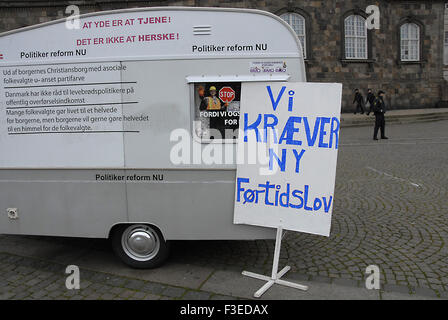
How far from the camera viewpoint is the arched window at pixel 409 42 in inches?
1104

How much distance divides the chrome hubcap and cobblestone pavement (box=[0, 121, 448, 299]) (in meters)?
0.33

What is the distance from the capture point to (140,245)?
4410 millimetres

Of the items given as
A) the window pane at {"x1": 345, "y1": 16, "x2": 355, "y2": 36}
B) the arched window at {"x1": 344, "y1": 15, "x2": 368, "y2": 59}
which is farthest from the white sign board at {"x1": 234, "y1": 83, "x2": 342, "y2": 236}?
the window pane at {"x1": 345, "y1": 16, "x2": 355, "y2": 36}

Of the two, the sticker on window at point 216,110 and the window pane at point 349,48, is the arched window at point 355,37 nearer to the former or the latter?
the window pane at point 349,48

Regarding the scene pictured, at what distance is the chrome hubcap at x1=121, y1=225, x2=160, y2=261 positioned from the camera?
4.38 metres

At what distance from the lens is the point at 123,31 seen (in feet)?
13.4

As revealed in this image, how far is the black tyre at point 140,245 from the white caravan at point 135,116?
2 centimetres

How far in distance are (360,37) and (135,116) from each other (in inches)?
1029

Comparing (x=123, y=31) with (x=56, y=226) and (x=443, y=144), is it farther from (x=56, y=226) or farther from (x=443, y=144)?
(x=443, y=144)

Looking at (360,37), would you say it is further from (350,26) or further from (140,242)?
(140,242)

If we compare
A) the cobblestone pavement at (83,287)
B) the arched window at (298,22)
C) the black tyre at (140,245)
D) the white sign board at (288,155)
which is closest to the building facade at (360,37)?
the arched window at (298,22)

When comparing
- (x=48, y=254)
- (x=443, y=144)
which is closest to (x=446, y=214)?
(x=48, y=254)

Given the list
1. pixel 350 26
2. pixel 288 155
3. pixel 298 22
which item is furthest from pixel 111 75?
pixel 350 26

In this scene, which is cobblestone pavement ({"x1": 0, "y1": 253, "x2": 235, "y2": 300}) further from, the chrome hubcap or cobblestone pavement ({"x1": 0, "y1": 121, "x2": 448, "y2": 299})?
the chrome hubcap
